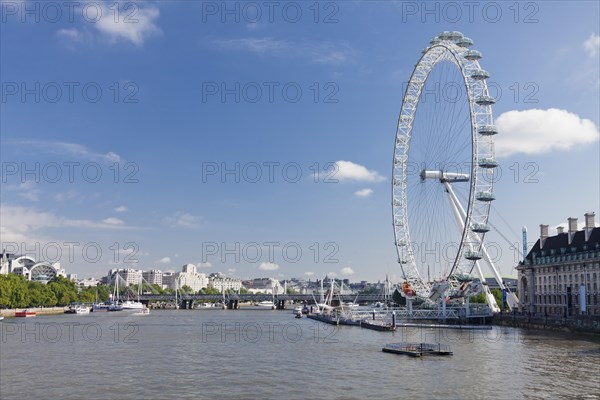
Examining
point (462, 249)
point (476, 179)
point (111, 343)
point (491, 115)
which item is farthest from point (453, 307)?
point (111, 343)

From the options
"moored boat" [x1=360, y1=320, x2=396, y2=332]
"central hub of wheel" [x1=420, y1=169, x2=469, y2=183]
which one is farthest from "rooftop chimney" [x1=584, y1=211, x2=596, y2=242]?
"moored boat" [x1=360, y1=320, x2=396, y2=332]

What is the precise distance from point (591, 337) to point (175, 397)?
149ft

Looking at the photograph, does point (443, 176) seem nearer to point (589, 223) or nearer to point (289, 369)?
point (589, 223)

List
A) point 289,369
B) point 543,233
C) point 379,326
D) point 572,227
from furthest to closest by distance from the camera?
point 543,233 < point 572,227 < point 379,326 < point 289,369

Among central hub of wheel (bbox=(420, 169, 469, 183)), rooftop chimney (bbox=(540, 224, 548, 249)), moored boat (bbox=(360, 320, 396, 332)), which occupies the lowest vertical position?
moored boat (bbox=(360, 320, 396, 332))

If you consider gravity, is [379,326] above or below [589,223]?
below

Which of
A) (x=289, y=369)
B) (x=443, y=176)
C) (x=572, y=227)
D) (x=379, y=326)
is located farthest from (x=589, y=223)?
(x=289, y=369)

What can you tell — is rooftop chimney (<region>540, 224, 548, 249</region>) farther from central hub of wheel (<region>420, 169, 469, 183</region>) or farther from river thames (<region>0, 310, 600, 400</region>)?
river thames (<region>0, 310, 600, 400</region>)

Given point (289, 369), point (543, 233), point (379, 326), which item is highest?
point (543, 233)

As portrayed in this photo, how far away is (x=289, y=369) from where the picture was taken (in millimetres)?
39594

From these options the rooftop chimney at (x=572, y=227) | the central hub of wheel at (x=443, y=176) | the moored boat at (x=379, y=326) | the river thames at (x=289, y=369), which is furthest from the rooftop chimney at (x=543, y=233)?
the river thames at (x=289, y=369)

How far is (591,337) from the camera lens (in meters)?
59.6

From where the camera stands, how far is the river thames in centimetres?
3141

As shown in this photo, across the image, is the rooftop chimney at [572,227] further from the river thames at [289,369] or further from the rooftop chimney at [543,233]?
the river thames at [289,369]
